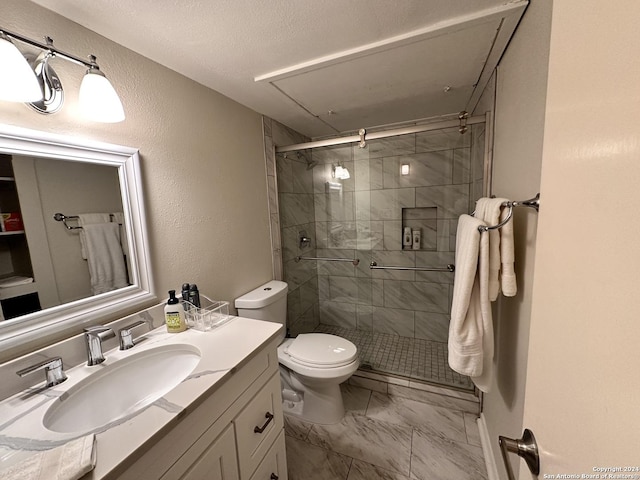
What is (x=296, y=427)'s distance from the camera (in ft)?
5.58

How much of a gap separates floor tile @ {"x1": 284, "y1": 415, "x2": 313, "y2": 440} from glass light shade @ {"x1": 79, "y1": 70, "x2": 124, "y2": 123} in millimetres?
1953

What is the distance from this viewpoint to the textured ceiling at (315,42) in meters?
0.96

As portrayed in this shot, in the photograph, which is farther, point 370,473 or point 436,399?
point 436,399

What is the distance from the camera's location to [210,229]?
4.98 feet

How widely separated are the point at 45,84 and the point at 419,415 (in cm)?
254

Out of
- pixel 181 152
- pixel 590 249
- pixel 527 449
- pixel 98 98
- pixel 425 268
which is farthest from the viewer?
pixel 425 268

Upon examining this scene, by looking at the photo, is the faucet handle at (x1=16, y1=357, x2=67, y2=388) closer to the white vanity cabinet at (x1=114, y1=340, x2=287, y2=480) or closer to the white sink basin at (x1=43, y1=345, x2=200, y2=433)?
the white sink basin at (x1=43, y1=345, x2=200, y2=433)

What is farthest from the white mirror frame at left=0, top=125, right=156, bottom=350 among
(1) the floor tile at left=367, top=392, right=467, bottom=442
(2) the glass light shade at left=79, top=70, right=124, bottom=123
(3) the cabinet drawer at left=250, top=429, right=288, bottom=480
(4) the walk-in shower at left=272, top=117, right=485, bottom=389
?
(1) the floor tile at left=367, top=392, right=467, bottom=442

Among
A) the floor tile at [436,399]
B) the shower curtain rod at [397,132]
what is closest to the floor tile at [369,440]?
the floor tile at [436,399]

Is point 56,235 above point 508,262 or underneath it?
above

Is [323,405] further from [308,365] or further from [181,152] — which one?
[181,152]

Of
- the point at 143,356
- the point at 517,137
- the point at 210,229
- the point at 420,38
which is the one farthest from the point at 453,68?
the point at 143,356

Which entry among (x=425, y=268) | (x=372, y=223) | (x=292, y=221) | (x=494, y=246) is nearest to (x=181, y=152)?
(x=292, y=221)

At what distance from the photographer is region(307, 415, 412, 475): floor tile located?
4.77 ft
